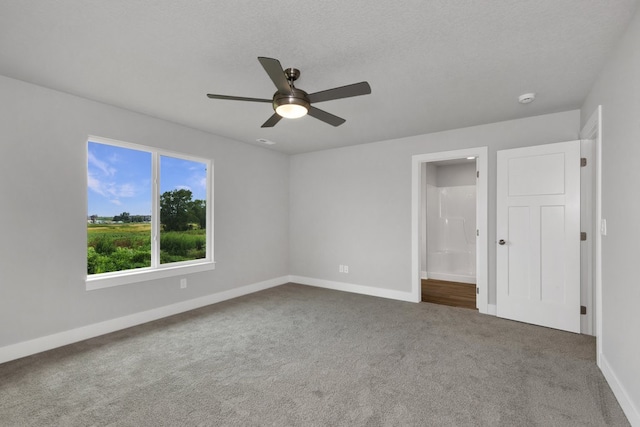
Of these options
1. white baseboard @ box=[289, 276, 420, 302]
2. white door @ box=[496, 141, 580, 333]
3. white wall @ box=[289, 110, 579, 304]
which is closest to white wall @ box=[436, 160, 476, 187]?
white wall @ box=[289, 110, 579, 304]

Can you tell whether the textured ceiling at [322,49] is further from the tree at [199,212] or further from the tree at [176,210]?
the tree at [199,212]

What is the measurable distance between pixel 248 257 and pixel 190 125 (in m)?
2.23

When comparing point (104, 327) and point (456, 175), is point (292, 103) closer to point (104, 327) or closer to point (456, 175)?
point (104, 327)

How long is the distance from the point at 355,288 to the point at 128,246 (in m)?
3.40

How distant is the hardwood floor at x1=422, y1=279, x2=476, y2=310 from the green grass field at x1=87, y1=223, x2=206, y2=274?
375 centimetres

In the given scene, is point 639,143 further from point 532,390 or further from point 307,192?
point 307,192

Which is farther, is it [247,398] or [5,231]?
[5,231]

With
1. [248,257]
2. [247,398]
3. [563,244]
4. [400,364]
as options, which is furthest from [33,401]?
[563,244]

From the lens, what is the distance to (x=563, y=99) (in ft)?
10.3

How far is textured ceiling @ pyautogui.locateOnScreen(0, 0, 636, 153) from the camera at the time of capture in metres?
1.81

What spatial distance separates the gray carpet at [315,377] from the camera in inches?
75.4

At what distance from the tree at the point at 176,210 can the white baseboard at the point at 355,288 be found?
238 centimetres

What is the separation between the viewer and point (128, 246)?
11.9ft

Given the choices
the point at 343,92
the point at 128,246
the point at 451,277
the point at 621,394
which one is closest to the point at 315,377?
the point at 621,394
